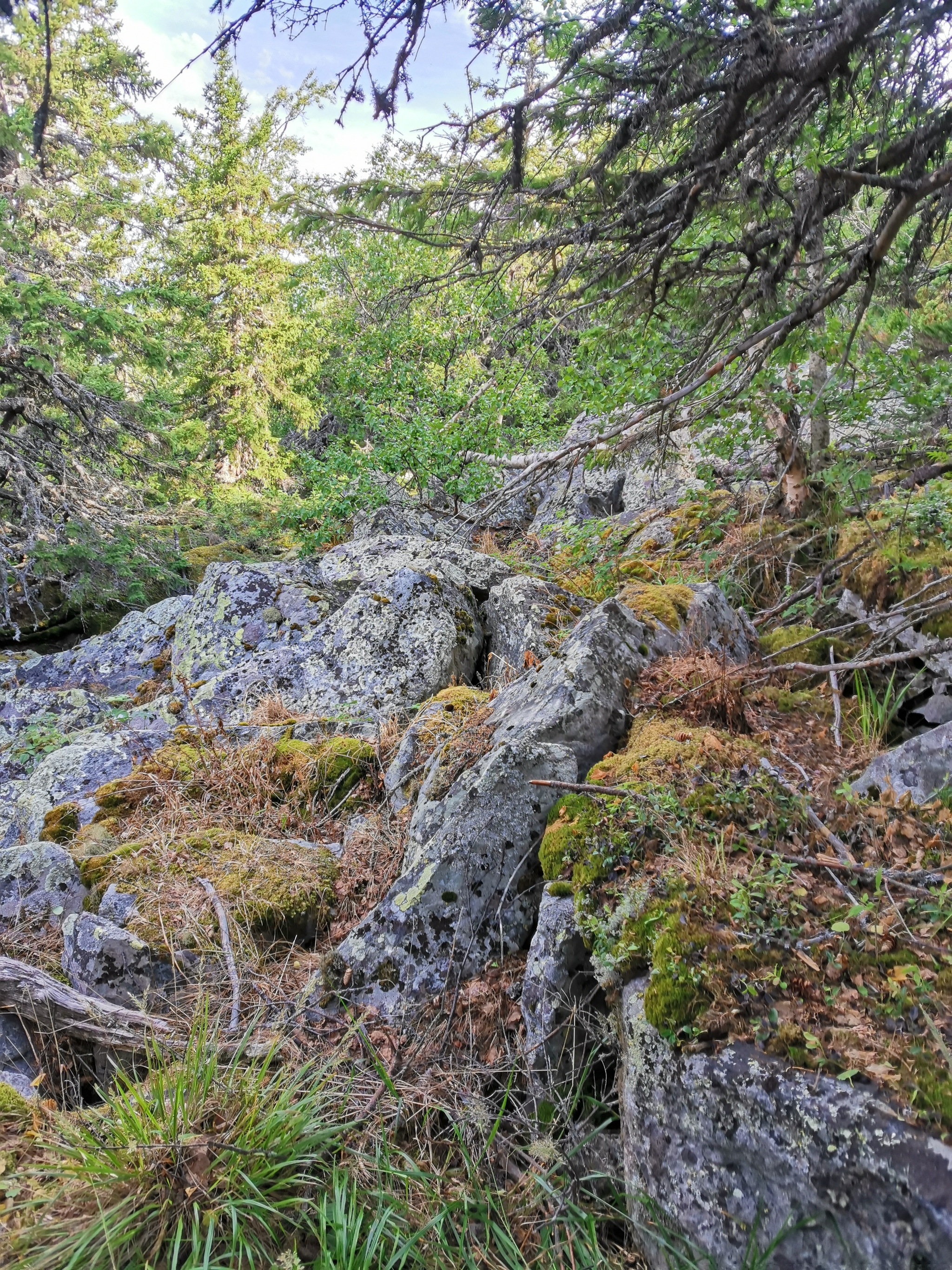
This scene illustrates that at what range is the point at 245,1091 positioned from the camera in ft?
7.56

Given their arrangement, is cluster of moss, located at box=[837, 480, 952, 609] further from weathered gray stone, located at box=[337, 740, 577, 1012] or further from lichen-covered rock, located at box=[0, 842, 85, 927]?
lichen-covered rock, located at box=[0, 842, 85, 927]

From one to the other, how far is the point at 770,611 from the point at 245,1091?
191 inches

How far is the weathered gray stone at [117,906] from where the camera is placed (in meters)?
3.85

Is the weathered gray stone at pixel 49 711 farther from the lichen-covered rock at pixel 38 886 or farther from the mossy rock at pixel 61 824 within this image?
the lichen-covered rock at pixel 38 886

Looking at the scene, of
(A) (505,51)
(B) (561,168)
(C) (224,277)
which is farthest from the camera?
(C) (224,277)

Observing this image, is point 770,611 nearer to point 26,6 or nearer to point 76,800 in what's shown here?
point 26,6

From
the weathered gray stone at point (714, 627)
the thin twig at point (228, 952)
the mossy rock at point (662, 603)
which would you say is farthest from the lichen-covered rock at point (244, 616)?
the weathered gray stone at point (714, 627)

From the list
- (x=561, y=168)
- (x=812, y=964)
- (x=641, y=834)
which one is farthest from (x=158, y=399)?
(x=812, y=964)

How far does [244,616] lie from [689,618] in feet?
17.5

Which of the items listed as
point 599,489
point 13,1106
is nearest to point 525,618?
point 13,1106

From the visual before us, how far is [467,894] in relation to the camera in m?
3.29

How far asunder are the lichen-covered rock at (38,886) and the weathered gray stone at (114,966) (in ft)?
2.67

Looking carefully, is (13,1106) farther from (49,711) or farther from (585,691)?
(49,711)

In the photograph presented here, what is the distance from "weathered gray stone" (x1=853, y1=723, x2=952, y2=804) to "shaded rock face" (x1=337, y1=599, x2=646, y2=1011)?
1310 millimetres
